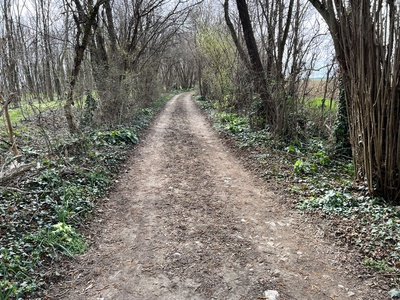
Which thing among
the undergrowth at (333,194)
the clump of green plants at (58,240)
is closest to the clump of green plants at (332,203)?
the undergrowth at (333,194)

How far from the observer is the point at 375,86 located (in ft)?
14.2

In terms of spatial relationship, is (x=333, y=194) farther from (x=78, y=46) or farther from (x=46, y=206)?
(x=78, y=46)

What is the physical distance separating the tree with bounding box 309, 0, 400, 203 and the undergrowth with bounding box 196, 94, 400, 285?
0.46 meters

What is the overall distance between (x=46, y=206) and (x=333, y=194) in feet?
15.2

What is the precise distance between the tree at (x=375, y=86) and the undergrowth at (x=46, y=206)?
15.0ft

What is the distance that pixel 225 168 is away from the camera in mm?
7125

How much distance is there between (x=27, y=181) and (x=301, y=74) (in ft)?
23.4

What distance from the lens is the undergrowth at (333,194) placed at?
3.56 m

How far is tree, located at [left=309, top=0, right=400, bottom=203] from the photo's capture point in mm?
4098

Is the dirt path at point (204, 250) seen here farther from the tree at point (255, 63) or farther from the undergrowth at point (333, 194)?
the tree at point (255, 63)

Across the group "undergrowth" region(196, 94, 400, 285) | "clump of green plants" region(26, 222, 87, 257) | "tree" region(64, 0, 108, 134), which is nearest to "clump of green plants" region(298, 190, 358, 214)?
"undergrowth" region(196, 94, 400, 285)

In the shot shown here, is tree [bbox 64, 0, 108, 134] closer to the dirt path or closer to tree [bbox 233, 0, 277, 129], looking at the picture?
the dirt path

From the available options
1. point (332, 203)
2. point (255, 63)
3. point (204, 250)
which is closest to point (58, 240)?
point (204, 250)

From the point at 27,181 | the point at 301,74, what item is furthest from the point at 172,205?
the point at 301,74
